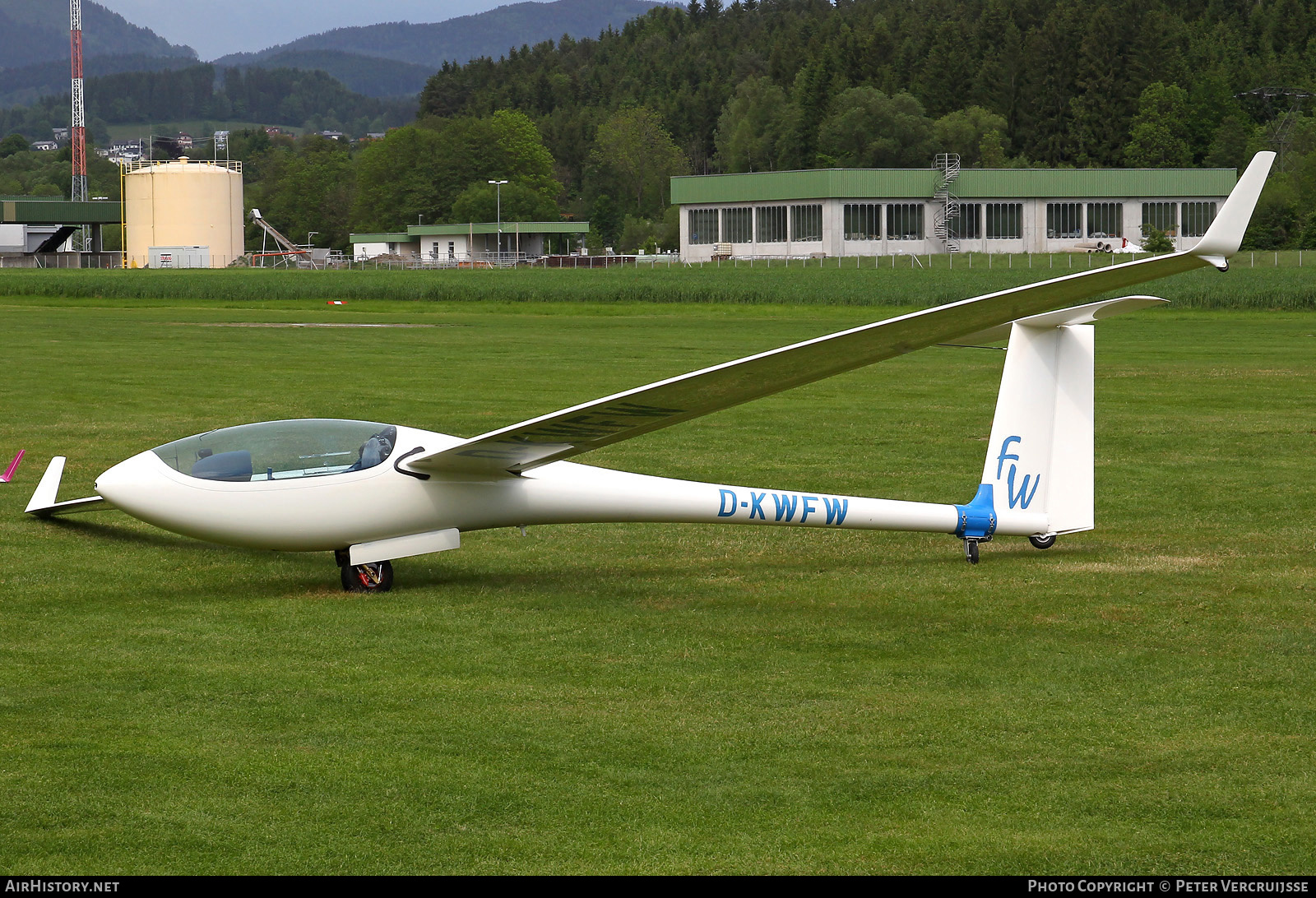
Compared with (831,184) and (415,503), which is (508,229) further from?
(415,503)

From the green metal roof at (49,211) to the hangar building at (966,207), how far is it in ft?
189

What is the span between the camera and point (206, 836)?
5.89 meters

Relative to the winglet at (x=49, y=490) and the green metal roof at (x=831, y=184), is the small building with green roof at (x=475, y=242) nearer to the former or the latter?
the green metal roof at (x=831, y=184)

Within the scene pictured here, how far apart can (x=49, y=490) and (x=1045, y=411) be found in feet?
29.0

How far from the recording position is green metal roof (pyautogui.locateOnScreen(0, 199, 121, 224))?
124812 mm

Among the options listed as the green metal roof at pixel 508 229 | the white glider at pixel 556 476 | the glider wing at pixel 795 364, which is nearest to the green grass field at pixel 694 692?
the white glider at pixel 556 476

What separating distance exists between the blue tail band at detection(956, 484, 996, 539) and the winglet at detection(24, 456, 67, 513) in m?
8.01

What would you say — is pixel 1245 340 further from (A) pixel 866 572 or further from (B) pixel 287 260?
(B) pixel 287 260

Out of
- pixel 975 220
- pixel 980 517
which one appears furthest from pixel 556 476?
pixel 975 220

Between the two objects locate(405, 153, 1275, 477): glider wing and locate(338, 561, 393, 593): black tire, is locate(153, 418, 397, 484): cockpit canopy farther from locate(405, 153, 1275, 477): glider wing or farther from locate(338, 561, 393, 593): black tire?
locate(338, 561, 393, 593): black tire

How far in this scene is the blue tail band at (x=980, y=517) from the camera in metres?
11.3

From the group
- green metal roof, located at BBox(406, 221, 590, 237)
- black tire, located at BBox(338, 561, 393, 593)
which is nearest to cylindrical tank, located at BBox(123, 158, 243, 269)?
green metal roof, located at BBox(406, 221, 590, 237)

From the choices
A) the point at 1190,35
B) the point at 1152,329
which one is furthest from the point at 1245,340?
the point at 1190,35

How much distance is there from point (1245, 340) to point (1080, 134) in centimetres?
13630
